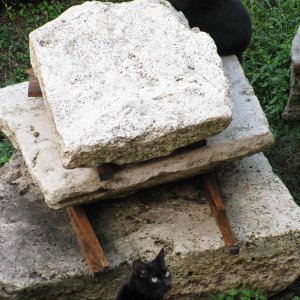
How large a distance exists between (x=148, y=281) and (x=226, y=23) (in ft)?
8.08

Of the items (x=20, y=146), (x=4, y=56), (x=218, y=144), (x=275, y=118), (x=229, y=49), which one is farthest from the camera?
(x=4, y=56)

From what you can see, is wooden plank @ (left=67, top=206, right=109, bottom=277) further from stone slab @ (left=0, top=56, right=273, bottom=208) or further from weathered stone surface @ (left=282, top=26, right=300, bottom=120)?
weathered stone surface @ (left=282, top=26, right=300, bottom=120)

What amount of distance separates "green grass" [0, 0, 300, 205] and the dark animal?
2.10ft

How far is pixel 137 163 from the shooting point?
3930 mm

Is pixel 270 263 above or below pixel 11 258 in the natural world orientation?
below

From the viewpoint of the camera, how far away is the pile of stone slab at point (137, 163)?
12.1 feet

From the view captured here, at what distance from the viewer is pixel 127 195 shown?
4297mm

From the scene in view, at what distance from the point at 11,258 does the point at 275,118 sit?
8.46ft

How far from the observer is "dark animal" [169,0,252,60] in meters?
5.36

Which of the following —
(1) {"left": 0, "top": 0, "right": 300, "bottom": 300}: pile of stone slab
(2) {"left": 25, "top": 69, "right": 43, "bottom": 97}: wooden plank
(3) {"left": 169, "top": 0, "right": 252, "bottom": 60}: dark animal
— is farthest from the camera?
(3) {"left": 169, "top": 0, "right": 252, "bottom": 60}: dark animal

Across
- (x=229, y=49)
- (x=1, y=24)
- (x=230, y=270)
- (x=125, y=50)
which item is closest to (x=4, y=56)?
(x=1, y=24)

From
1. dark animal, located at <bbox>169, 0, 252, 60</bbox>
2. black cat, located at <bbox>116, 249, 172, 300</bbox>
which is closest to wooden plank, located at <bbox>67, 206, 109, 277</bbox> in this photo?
black cat, located at <bbox>116, 249, 172, 300</bbox>

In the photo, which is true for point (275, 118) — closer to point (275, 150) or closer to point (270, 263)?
point (275, 150)

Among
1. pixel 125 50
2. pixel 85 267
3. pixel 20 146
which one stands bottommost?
pixel 85 267
